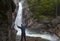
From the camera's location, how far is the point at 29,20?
21.3m

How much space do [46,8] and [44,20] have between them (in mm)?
2076

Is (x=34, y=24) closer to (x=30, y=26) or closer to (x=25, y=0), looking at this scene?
(x=30, y=26)

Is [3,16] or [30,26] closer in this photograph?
[3,16]

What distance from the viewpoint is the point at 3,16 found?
516 cm

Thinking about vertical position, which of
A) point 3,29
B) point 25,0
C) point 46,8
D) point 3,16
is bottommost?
point 3,29

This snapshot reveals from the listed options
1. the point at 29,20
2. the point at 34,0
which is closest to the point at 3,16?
the point at 29,20

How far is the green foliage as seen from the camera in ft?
70.5

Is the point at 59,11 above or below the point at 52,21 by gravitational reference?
above

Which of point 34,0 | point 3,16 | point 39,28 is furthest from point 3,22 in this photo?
point 34,0

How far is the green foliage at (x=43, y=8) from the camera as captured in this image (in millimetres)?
21500

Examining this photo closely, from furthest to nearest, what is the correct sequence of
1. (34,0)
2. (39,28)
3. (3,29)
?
(34,0), (39,28), (3,29)

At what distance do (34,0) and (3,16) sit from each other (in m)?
17.9

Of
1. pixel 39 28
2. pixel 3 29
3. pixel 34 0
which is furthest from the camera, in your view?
pixel 34 0

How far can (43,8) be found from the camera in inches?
861
